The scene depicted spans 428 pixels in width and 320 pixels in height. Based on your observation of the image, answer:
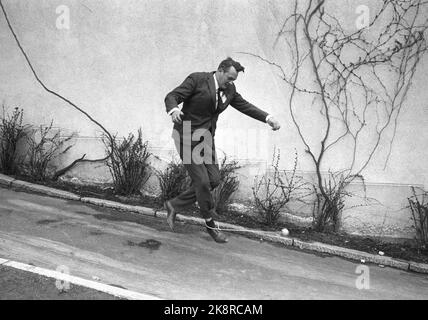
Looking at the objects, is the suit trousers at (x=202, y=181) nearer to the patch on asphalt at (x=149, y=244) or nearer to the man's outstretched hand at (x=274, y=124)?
the patch on asphalt at (x=149, y=244)

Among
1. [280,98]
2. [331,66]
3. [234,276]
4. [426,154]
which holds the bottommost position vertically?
[234,276]

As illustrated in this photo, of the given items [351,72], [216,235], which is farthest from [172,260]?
[351,72]

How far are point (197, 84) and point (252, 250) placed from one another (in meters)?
2.00

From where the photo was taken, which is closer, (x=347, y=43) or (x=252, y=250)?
(x=252, y=250)

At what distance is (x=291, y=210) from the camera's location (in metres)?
6.16

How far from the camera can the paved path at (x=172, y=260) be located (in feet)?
13.5

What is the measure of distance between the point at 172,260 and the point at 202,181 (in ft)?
2.85

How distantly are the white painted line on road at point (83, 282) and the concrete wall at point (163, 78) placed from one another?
2806 mm

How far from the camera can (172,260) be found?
460 cm

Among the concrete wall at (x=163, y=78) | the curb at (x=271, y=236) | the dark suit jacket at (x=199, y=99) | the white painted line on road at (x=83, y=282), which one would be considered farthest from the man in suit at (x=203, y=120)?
the white painted line on road at (x=83, y=282)

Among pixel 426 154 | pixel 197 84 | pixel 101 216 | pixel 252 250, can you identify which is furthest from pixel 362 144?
pixel 101 216

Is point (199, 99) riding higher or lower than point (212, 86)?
lower

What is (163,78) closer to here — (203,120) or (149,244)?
(203,120)
